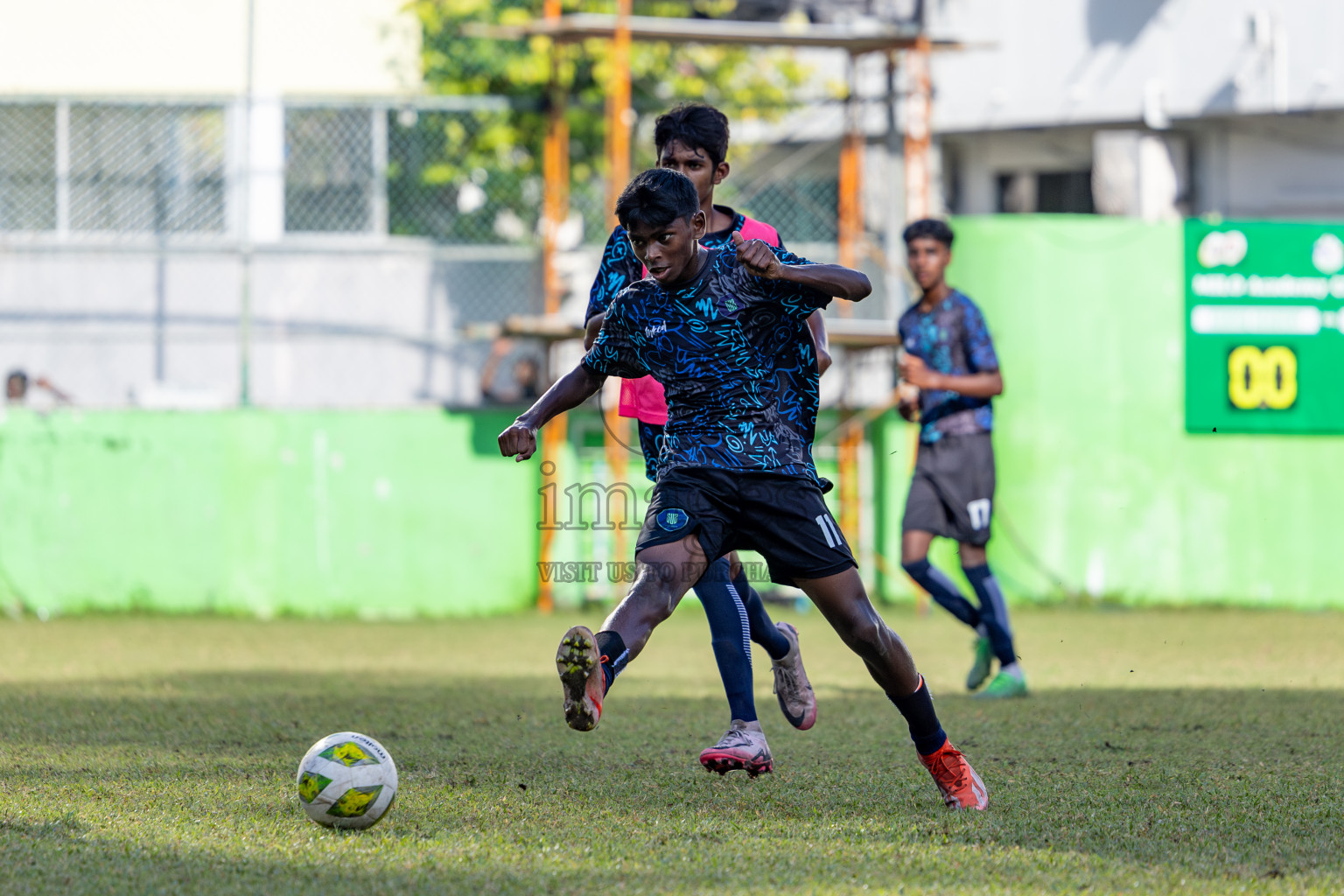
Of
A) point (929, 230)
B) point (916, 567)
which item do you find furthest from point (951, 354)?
point (916, 567)

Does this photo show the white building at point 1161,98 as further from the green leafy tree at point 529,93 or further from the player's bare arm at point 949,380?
the player's bare arm at point 949,380

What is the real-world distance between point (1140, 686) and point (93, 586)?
8680 mm

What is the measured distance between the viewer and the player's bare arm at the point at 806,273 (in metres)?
4.37

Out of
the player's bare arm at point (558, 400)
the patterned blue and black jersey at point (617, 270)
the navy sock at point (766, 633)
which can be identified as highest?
the patterned blue and black jersey at point (617, 270)

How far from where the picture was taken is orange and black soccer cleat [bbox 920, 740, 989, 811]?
15.1 feet

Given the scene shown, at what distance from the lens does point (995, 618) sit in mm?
7879

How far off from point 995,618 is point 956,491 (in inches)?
26.0

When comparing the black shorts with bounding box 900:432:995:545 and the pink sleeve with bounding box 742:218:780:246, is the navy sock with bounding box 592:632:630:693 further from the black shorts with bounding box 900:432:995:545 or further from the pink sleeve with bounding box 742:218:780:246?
the black shorts with bounding box 900:432:995:545

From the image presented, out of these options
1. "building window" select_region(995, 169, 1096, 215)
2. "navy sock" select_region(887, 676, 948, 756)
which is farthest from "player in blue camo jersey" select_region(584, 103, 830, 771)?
"building window" select_region(995, 169, 1096, 215)

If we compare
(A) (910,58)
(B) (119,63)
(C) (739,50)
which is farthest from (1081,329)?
(B) (119,63)

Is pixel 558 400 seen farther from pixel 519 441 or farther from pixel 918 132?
pixel 918 132

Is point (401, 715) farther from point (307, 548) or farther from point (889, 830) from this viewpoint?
point (307, 548)

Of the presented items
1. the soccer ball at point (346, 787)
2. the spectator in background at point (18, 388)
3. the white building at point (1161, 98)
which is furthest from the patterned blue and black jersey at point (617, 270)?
the white building at point (1161, 98)

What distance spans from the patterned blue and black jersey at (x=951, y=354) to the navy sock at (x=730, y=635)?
2.74 metres
